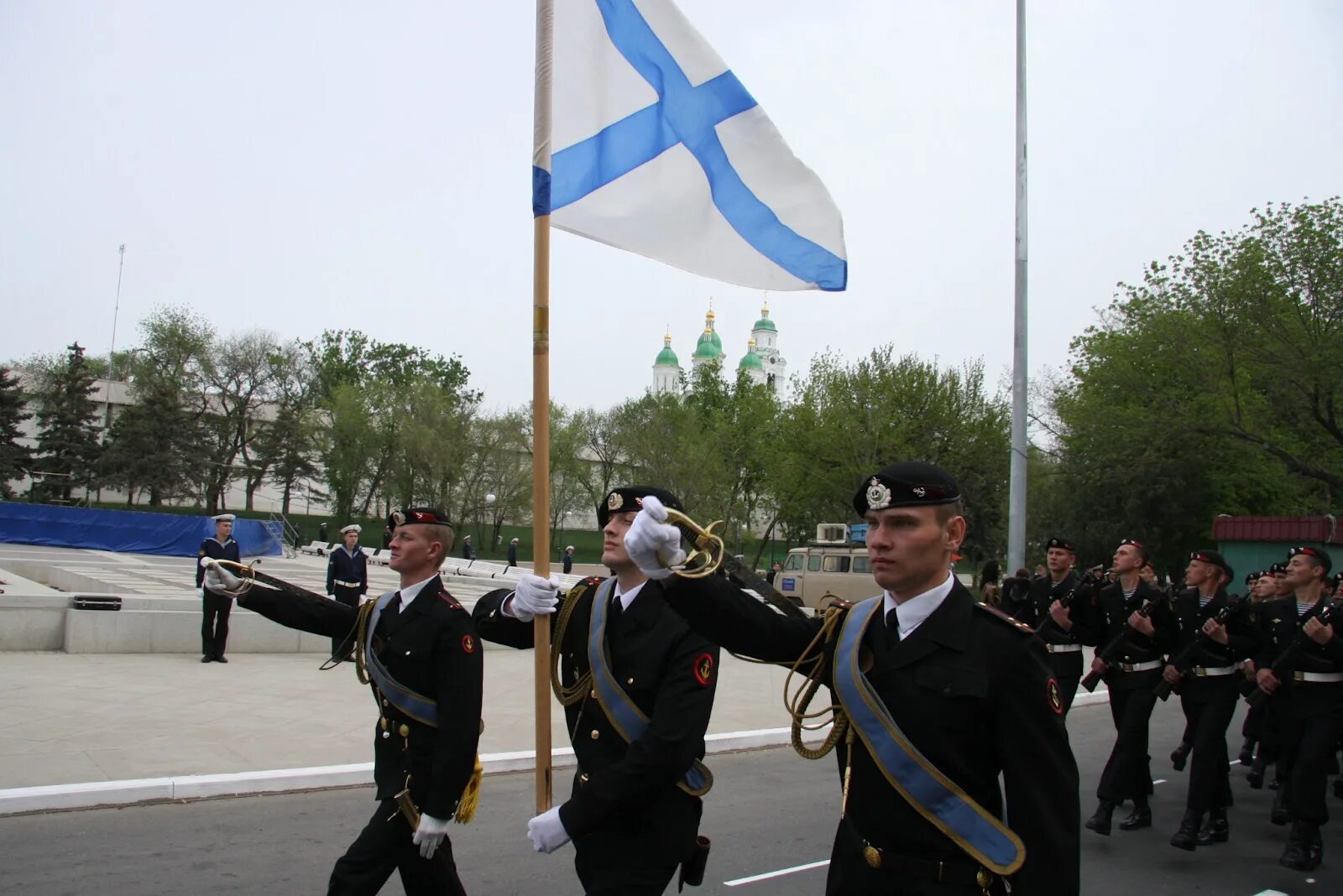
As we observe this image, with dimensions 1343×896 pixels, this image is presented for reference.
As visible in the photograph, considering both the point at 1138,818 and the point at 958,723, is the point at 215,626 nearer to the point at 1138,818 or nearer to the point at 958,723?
the point at 1138,818

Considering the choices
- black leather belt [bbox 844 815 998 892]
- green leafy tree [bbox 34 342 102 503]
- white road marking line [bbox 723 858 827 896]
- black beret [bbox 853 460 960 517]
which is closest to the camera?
black leather belt [bbox 844 815 998 892]

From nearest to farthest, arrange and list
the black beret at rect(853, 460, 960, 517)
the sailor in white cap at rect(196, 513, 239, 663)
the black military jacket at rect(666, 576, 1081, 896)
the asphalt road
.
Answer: the black military jacket at rect(666, 576, 1081, 896) → the black beret at rect(853, 460, 960, 517) → the asphalt road → the sailor in white cap at rect(196, 513, 239, 663)

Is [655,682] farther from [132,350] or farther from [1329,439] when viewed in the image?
[132,350]

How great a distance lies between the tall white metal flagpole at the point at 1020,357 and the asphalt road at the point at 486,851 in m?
6.64

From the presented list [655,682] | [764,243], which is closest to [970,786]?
[655,682]

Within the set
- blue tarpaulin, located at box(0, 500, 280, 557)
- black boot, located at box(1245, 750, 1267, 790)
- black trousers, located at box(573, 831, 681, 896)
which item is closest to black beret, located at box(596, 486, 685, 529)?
black trousers, located at box(573, 831, 681, 896)

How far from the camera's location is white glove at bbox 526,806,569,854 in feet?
11.0

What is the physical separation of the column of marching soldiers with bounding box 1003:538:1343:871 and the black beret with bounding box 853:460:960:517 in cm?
532

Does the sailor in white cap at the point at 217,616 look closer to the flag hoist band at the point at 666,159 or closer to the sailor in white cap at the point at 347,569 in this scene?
the sailor in white cap at the point at 347,569

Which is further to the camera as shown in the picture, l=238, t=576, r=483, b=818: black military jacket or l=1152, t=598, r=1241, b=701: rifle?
l=1152, t=598, r=1241, b=701: rifle

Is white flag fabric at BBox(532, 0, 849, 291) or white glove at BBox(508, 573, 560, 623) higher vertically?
white flag fabric at BBox(532, 0, 849, 291)

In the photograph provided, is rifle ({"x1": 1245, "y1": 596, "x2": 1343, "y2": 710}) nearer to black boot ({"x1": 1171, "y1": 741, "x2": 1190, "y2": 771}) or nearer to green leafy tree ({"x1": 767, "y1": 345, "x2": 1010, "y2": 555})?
black boot ({"x1": 1171, "y1": 741, "x2": 1190, "y2": 771})

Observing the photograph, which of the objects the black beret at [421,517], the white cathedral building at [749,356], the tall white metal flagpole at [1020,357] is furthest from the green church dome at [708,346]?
the black beret at [421,517]

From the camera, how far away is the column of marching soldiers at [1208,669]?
755 centimetres
